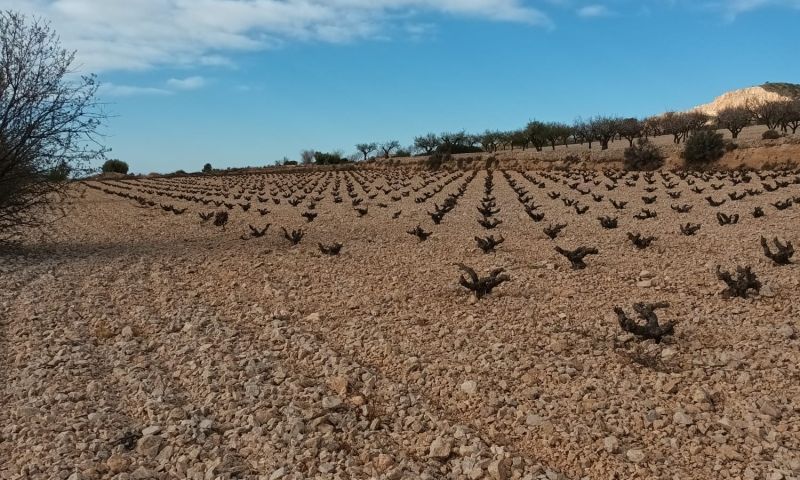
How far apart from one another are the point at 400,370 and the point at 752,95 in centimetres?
16491

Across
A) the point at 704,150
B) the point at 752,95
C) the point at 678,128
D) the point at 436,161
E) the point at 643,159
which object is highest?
the point at 752,95

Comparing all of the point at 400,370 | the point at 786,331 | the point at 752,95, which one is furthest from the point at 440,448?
the point at 752,95

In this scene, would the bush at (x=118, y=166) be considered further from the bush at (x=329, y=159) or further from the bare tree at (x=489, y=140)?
the bare tree at (x=489, y=140)

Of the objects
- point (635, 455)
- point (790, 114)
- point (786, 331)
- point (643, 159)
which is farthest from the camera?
point (790, 114)

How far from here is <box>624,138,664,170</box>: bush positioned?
42406 millimetres

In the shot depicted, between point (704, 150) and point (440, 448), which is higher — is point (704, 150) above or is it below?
above

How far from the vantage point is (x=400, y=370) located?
5.30 m

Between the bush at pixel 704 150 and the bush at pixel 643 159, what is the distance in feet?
6.95

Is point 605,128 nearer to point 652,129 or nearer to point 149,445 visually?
point 652,129

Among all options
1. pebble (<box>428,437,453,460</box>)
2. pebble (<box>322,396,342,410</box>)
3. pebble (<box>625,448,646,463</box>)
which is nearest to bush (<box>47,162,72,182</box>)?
pebble (<box>322,396,342,410</box>)

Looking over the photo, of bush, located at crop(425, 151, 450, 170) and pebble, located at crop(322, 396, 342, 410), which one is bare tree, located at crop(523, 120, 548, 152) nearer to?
bush, located at crop(425, 151, 450, 170)

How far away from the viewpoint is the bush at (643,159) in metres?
42.4

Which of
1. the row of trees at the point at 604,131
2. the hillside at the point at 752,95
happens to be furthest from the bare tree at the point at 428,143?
the hillside at the point at 752,95

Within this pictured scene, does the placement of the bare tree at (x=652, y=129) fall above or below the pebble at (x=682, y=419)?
above
